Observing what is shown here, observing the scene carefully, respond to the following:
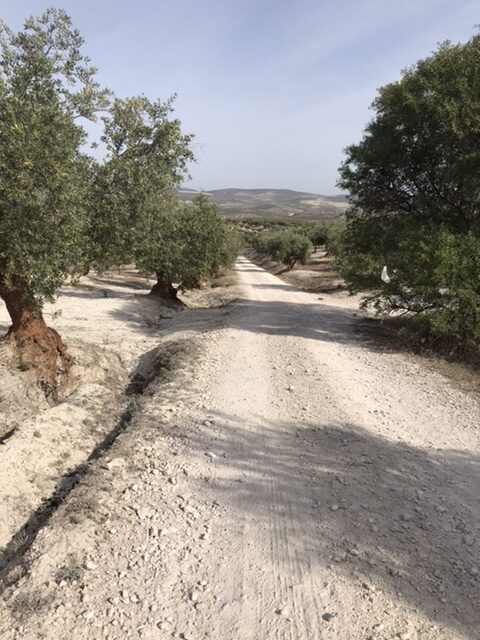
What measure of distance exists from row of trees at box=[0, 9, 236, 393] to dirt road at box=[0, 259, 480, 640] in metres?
3.85

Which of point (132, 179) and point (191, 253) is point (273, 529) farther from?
point (191, 253)

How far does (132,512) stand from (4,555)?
1530mm

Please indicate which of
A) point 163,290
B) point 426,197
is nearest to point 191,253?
point 163,290

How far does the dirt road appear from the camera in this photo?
408 cm

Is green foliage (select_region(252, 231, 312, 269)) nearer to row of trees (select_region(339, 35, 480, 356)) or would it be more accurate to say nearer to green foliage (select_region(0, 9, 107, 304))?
row of trees (select_region(339, 35, 480, 356))

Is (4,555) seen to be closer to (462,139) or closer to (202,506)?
(202,506)

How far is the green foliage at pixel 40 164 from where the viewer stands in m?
8.56

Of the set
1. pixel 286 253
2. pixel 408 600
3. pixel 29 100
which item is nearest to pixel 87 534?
pixel 408 600

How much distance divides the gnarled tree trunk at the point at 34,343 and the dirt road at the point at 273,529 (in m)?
3.47

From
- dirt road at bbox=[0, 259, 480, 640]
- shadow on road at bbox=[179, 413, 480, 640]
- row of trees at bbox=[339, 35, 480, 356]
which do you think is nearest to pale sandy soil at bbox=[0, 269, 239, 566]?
dirt road at bbox=[0, 259, 480, 640]

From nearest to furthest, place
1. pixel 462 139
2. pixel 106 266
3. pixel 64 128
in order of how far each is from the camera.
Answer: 1. pixel 64 128
2. pixel 106 266
3. pixel 462 139

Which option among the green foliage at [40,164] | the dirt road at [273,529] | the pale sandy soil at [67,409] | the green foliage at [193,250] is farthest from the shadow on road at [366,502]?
the green foliage at [193,250]

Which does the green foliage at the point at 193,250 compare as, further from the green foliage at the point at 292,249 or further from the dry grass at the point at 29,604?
the green foliage at the point at 292,249

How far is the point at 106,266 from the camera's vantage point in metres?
13.0
